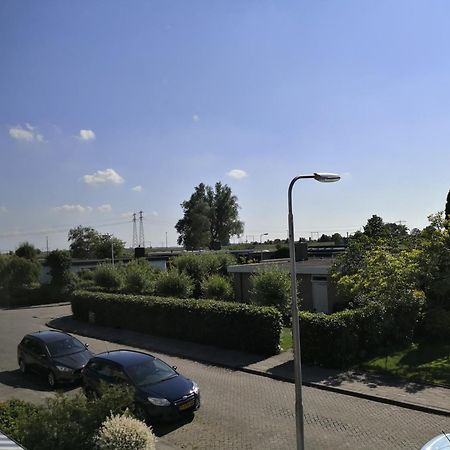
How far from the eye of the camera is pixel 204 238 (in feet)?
305

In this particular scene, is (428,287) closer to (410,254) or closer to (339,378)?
(410,254)

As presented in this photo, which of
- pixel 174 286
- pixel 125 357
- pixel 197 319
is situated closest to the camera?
pixel 125 357

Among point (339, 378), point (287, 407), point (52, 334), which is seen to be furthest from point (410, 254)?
point (52, 334)

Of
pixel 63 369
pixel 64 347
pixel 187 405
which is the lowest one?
pixel 187 405

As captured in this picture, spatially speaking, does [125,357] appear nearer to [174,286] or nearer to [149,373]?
[149,373]

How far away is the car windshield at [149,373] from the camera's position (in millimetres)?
11860

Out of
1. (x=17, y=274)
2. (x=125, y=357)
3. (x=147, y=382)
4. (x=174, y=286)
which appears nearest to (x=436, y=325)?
(x=147, y=382)

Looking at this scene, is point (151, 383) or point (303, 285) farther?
point (303, 285)

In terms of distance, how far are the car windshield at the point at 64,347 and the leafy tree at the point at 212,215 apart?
76691mm

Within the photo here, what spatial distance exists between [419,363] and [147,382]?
9.31 m

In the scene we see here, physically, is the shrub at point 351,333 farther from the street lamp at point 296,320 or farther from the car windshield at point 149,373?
the street lamp at point 296,320

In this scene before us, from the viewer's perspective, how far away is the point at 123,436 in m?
6.63

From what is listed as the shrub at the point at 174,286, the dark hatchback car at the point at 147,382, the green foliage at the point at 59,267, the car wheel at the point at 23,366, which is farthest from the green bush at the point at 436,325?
the green foliage at the point at 59,267

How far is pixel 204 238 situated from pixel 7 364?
74.2m
